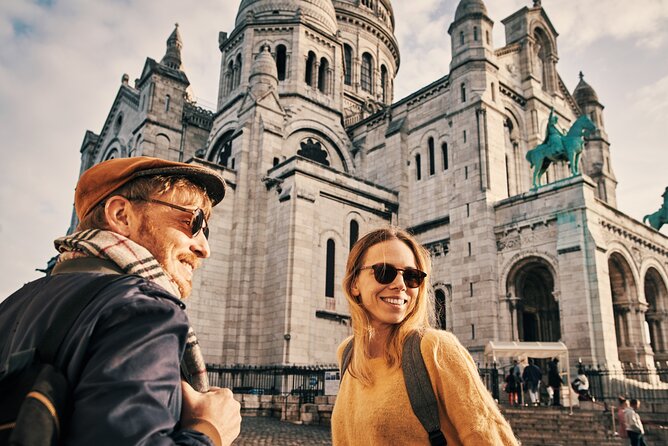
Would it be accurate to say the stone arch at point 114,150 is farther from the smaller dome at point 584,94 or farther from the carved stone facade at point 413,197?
the smaller dome at point 584,94

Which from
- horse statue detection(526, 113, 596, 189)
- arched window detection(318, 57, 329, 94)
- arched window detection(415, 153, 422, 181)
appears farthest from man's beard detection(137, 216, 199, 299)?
arched window detection(318, 57, 329, 94)

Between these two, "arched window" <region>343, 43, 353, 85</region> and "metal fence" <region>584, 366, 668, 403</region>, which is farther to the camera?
"arched window" <region>343, 43, 353, 85</region>

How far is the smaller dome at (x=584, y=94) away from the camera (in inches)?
1168

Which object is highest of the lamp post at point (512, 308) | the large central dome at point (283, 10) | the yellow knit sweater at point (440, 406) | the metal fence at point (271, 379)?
the large central dome at point (283, 10)

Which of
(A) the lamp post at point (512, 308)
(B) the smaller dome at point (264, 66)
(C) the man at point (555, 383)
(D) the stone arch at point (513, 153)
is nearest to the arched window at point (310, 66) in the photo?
(B) the smaller dome at point (264, 66)

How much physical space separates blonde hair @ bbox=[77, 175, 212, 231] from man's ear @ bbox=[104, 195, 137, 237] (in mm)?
23

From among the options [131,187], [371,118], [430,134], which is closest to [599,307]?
[430,134]

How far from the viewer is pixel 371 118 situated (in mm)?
27438

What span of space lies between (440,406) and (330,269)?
1955 cm

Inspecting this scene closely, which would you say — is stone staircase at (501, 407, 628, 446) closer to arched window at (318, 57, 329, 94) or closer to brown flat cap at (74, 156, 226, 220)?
brown flat cap at (74, 156, 226, 220)

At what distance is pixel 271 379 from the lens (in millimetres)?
18688

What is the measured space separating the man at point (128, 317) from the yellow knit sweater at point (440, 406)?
0.79 meters

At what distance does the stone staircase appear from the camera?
11406mm

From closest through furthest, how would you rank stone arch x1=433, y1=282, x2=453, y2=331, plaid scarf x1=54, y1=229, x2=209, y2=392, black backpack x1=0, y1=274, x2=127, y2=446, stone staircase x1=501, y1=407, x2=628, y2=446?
black backpack x1=0, y1=274, x2=127, y2=446 < plaid scarf x1=54, y1=229, x2=209, y2=392 < stone staircase x1=501, y1=407, x2=628, y2=446 < stone arch x1=433, y1=282, x2=453, y2=331
